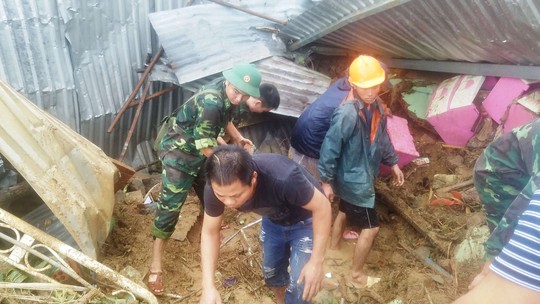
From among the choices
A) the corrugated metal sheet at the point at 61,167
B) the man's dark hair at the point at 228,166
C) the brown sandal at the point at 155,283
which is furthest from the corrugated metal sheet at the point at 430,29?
the brown sandal at the point at 155,283

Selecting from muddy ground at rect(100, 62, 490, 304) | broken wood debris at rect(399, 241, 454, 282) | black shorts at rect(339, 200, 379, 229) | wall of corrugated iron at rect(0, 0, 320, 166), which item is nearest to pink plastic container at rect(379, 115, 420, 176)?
muddy ground at rect(100, 62, 490, 304)

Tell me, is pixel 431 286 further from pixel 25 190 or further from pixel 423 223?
pixel 25 190

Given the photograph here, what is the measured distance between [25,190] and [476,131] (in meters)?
5.00

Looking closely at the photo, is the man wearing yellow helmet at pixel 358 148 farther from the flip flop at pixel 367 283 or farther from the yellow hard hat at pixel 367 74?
the flip flop at pixel 367 283

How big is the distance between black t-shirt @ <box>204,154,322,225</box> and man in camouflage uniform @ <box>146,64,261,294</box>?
0.92 metres

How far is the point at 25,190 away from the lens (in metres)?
4.66

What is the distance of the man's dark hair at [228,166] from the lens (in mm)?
2508

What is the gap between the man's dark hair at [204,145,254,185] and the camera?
2.51 metres

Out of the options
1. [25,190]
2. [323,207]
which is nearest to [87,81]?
[25,190]

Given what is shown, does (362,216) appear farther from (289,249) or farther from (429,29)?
(429,29)

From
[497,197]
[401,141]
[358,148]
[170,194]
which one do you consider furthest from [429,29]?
[170,194]

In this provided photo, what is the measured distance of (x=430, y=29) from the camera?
15.6ft

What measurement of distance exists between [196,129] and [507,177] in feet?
7.63

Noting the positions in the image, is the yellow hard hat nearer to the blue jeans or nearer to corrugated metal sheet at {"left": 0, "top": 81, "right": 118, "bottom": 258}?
the blue jeans
